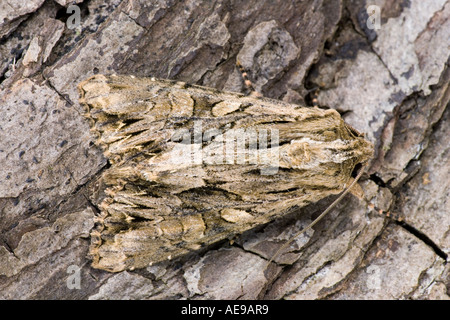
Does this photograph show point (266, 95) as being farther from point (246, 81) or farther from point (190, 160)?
point (190, 160)

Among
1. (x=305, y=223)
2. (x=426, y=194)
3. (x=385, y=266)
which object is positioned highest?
(x=305, y=223)

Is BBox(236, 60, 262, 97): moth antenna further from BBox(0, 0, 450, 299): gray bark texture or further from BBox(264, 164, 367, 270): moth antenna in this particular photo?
BBox(264, 164, 367, 270): moth antenna

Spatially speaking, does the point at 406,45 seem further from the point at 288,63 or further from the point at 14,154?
the point at 14,154

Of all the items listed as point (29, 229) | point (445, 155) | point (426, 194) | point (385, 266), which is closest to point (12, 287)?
point (29, 229)

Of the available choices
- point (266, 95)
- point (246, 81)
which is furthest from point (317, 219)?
point (246, 81)

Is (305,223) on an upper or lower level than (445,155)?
upper

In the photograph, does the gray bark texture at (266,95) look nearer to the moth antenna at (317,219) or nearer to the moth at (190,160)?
the moth antenna at (317,219)

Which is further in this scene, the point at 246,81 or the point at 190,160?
the point at 246,81
